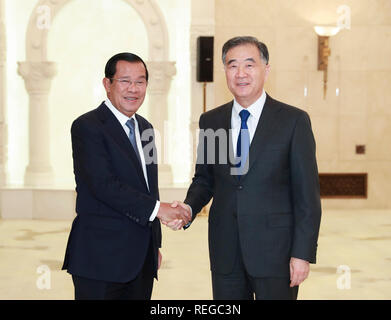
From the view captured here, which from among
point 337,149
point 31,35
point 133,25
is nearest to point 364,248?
Answer: point 337,149

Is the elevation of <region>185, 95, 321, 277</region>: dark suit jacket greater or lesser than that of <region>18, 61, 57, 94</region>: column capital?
lesser

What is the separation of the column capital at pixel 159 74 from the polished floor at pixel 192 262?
191 cm

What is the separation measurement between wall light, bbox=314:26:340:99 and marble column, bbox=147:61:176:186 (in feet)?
6.94

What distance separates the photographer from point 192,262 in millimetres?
5504

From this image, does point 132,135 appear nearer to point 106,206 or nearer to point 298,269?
point 106,206

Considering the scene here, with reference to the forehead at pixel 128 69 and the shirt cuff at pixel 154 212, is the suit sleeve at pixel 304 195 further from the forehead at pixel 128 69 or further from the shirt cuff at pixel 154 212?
the forehead at pixel 128 69

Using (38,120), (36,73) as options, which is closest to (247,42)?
(36,73)

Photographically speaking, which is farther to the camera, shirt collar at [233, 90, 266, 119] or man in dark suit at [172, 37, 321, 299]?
shirt collar at [233, 90, 266, 119]

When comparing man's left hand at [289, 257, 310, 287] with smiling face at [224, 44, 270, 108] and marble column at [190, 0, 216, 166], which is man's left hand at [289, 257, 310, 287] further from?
marble column at [190, 0, 216, 166]

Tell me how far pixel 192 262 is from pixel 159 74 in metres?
3.60

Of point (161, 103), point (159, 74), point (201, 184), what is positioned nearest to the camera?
point (201, 184)

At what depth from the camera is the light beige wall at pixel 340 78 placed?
877cm

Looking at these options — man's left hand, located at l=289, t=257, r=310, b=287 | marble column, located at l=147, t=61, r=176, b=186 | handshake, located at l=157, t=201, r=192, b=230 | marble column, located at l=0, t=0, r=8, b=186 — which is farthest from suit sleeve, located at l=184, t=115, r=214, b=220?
marble column, located at l=0, t=0, r=8, b=186

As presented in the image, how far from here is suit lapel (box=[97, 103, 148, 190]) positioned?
2.40 metres
